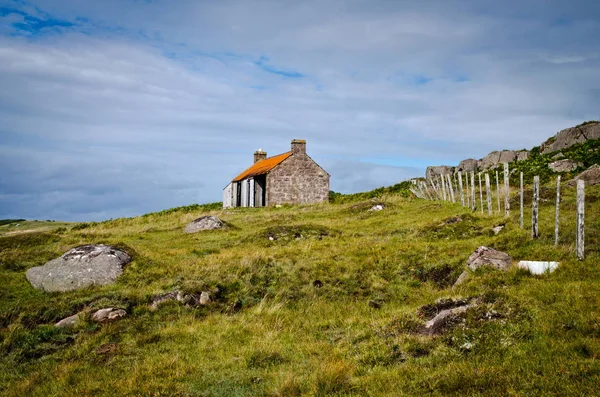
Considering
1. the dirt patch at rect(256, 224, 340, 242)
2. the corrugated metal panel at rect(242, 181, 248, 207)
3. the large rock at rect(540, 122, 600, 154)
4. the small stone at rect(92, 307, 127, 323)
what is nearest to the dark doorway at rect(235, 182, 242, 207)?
the corrugated metal panel at rect(242, 181, 248, 207)

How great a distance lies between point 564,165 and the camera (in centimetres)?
3525

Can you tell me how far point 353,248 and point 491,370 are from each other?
1122cm

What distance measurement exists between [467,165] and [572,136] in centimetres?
1187

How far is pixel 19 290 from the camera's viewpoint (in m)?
14.5

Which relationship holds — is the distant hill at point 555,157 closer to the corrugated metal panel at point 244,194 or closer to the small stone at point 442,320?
the corrugated metal panel at point 244,194

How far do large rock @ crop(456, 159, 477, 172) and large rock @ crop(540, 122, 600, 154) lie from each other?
7.48m

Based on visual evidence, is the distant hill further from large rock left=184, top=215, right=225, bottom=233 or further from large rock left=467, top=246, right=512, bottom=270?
large rock left=467, top=246, right=512, bottom=270

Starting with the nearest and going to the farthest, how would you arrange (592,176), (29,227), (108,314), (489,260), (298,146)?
(108,314), (489,260), (592,176), (298,146), (29,227)

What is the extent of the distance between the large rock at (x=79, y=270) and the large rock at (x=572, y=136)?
143 feet

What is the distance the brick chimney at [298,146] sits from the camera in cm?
4403

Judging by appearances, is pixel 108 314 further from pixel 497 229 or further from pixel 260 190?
pixel 260 190

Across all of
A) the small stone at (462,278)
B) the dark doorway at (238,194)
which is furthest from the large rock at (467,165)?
the small stone at (462,278)

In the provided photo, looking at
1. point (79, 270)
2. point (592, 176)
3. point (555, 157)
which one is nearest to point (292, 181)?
point (555, 157)

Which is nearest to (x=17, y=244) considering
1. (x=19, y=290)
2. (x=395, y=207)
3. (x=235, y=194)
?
(x=19, y=290)
